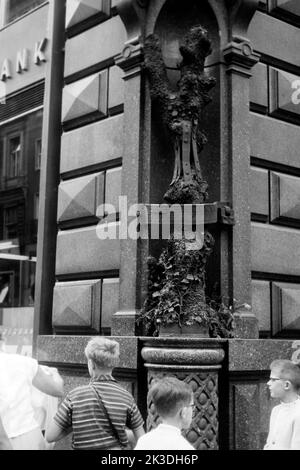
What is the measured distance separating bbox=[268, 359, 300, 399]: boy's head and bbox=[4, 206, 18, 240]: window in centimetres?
615

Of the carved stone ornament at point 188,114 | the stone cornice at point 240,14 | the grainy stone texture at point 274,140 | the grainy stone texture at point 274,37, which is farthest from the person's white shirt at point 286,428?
the grainy stone texture at point 274,37

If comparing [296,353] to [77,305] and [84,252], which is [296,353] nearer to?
[77,305]

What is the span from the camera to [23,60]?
995 cm

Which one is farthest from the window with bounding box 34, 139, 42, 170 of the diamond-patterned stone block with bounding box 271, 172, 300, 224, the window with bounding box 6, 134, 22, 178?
the diamond-patterned stone block with bounding box 271, 172, 300, 224

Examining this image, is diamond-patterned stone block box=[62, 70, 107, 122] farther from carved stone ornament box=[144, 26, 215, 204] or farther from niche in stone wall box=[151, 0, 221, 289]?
carved stone ornament box=[144, 26, 215, 204]

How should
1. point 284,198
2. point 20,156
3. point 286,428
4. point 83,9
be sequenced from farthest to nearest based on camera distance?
point 20,156, point 83,9, point 284,198, point 286,428

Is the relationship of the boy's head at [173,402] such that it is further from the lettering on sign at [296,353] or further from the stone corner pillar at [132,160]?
the lettering on sign at [296,353]

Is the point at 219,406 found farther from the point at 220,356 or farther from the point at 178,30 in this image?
the point at 178,30

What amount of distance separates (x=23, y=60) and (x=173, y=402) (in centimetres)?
771

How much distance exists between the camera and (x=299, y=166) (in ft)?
27.1

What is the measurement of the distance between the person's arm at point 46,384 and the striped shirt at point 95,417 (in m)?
0.55

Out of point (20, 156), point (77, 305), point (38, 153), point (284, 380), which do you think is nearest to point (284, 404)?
point (284, 380)

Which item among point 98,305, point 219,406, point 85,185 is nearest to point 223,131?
point 85,185

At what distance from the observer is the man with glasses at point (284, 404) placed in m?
4.81
